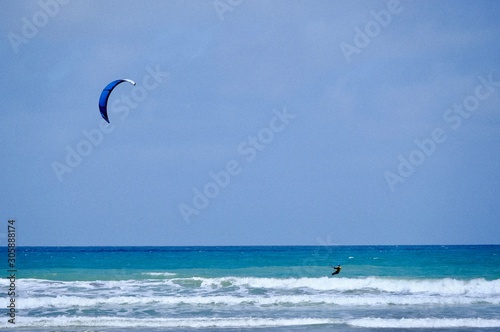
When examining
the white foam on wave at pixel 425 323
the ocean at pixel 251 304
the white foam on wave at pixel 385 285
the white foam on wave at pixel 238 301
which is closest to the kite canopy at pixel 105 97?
the ocean at pixel 251 304

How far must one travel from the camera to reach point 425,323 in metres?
14.3

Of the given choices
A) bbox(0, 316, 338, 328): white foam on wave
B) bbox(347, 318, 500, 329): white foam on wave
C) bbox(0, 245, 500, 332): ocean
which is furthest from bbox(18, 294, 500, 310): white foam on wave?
bbox(347, 318, 500, 329): white foam on wave

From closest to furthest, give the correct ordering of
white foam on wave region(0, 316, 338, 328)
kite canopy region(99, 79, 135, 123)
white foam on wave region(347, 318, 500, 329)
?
white foam on wave region(347, 318, 500, 329) → white foam on wave region(0, 316, 338, 328) → kite canopy region(99, 79, 135, 123)

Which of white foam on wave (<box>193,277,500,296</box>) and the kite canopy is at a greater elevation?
the kite canopy

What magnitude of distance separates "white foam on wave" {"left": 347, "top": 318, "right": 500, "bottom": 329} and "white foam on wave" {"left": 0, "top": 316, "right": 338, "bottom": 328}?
84 cm

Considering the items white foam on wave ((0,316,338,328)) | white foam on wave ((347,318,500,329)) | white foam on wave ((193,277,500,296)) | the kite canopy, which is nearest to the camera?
white foam on wave ((347,318,500,329))

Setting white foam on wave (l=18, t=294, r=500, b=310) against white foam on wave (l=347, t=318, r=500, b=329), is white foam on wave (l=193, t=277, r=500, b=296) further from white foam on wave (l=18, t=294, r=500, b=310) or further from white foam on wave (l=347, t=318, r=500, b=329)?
white foam on wave (l=347, t=318, r=500, b=329)

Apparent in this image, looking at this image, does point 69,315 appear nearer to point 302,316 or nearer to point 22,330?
point 22,330

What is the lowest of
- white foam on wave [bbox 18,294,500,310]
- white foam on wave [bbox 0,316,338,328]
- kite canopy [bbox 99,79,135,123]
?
white foam on wave [bbox 0,316,338,328]

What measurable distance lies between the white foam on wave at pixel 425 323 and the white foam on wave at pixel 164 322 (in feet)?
2.75

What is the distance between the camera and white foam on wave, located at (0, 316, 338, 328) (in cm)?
1430

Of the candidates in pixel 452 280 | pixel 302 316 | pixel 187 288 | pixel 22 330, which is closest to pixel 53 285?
pixel 187 288

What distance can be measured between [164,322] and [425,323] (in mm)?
6196

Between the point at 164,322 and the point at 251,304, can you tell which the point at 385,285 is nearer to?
the point at 251,304
